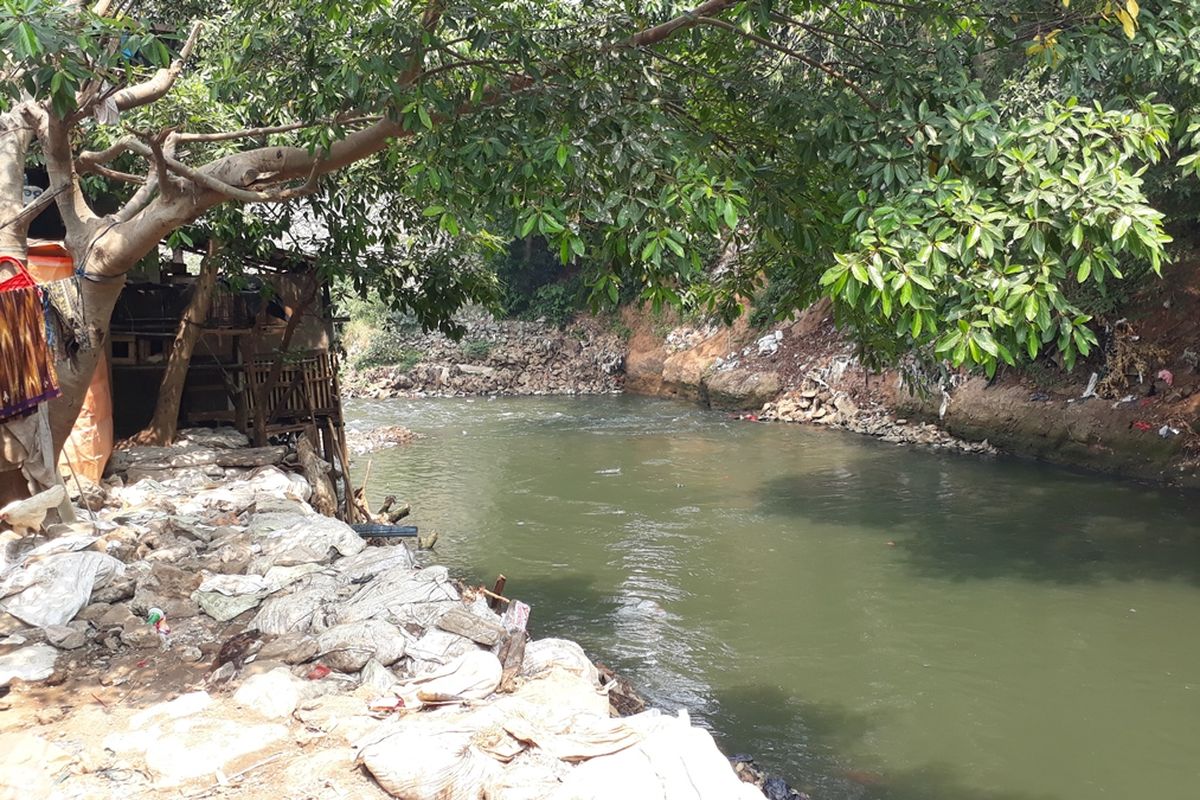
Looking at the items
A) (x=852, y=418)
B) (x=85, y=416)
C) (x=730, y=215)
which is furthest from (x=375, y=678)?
(x=852, y=418)

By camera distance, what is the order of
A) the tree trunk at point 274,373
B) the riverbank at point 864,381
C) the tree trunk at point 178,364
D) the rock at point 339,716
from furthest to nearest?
the riverbank at point 864,381
the tree trunk at point 274,373
the tree trunk at point 178,364
the rock at point 339,716

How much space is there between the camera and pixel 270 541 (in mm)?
6789

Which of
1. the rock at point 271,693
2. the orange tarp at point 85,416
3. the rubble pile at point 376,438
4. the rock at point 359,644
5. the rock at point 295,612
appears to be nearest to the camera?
the rock at point 271,693

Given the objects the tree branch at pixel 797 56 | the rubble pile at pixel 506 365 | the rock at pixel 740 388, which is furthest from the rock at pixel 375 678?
the rubble pile at pixel 506 365

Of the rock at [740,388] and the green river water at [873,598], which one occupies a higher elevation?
the rock at [740,388]

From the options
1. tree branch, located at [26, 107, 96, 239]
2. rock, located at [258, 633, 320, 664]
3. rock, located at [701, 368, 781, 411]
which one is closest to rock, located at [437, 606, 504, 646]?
rock, located at [258, 633, 320, 664]

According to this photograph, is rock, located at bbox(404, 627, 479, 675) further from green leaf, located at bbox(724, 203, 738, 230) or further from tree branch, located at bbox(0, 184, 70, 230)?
tree branch, located at bbox(0, 184, 70, 230)

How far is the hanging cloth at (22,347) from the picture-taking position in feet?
20.4

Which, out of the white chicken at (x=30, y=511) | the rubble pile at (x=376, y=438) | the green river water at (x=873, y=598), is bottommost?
the green river water at (x=873, y=598)

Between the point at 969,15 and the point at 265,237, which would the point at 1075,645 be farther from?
the point at 265,237

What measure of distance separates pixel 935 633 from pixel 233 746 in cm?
619

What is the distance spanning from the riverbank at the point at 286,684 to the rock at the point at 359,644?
1 centimetres

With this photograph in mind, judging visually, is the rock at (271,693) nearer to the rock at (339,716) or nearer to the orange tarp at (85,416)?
the rock at (339,716)

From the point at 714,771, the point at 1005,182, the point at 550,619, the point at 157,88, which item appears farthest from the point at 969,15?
the point at 550,619
